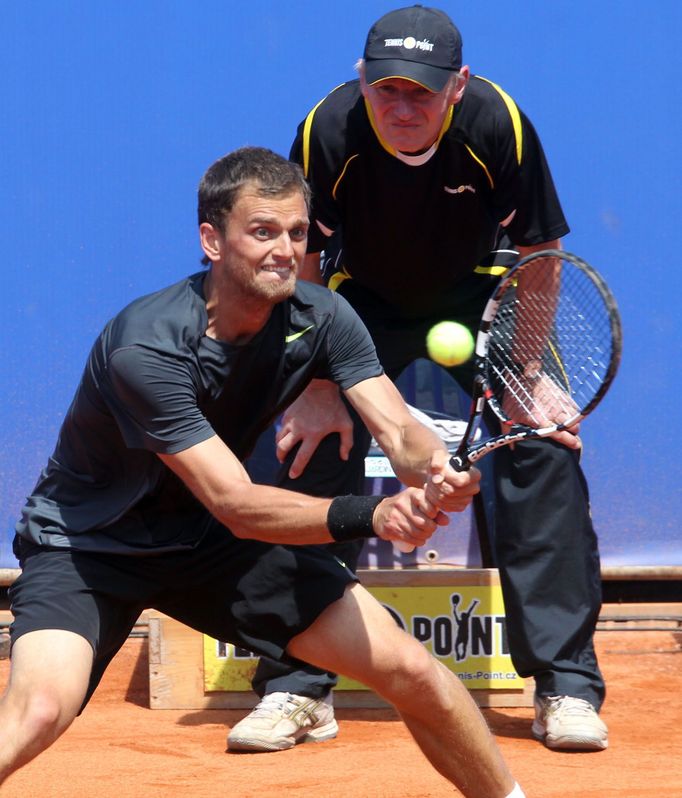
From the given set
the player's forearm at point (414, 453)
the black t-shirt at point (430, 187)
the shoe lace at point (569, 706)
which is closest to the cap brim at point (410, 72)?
the black t-shirt at point (430, 187)

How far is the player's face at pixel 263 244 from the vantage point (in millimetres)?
3170

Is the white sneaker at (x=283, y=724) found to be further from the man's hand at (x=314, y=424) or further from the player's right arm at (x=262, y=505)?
the player's right arm at (x=262, y=505)

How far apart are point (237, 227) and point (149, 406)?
1.65 feet

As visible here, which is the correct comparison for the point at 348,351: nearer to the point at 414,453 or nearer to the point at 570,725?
the point at 414,453

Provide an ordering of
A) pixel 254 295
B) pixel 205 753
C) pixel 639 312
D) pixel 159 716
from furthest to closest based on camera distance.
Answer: pixel 639 312 → pixel 159 716 → pixel 205 753 → pixel 254 295

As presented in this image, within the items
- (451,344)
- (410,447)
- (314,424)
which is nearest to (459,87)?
(451,344)

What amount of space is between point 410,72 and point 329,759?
1965 millimetres

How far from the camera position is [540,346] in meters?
3.48

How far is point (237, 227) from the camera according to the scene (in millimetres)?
3219

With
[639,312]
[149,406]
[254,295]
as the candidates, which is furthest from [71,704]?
[639,312]

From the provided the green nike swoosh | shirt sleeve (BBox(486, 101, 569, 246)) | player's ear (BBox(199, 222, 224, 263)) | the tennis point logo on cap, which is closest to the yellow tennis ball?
shirt sleeve (BBox(486, 101, 569, 246))

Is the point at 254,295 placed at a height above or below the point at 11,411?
above

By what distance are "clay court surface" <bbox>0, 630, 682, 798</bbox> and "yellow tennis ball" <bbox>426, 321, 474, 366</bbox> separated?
1159 millimetres

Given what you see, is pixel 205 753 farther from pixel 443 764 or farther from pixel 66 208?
pixel 66 208
